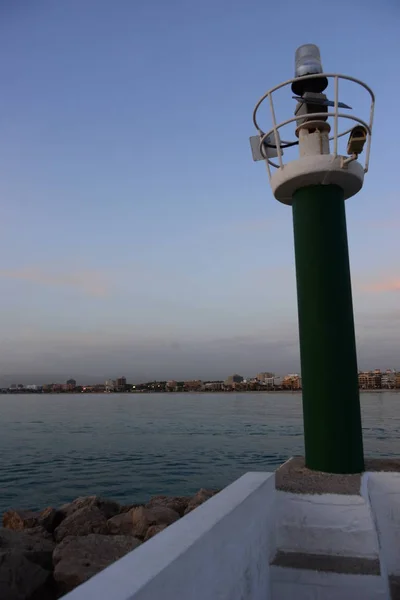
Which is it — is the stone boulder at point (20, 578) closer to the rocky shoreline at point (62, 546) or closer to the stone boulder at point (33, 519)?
the rocky shoreline at point (62, 546)

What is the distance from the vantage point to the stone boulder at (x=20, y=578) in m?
4.22

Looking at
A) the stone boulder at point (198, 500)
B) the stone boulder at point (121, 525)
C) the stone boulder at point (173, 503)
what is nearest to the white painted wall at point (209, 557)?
the stone boulder at point (121, 525)

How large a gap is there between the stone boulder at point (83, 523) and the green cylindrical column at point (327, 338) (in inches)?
163

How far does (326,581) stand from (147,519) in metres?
4.16

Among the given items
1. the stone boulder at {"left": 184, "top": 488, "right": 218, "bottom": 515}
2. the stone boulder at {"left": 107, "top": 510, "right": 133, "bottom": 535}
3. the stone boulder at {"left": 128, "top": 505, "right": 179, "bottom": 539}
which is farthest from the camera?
the stone boulder at {"left": 184, "top": 488, "right": 218, "bottom": 515}

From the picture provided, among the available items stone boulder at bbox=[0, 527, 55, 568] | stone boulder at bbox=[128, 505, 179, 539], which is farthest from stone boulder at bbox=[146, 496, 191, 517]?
stone boulder at bbox=[0, 527, 55, 568]

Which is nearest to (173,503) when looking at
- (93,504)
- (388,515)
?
(93,504)

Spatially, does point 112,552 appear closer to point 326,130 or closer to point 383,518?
point 383,518

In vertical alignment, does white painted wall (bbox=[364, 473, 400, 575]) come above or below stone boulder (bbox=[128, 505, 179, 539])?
above

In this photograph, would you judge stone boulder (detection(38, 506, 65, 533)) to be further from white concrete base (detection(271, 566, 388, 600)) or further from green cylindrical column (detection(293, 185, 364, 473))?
white concrete base (detection(271, 566, 388, 600))

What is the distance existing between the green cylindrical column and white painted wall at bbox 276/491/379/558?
63 centimetres

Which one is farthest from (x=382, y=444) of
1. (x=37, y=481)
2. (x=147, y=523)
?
(x=147, y=523)

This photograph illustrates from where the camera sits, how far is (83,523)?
714 cm

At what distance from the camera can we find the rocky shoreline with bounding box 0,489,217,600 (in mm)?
4363
